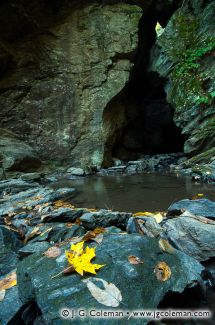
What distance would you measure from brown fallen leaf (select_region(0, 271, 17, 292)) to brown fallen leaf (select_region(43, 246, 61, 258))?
0.85ft

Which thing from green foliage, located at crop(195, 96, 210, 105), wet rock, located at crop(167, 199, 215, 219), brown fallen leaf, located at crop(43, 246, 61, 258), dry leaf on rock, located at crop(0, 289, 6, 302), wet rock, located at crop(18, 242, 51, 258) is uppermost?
green foliage, located at crop(195, 96, 210, 105)

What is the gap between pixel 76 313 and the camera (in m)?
1.44

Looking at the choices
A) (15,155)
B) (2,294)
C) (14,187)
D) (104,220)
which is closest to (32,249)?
(2,294)

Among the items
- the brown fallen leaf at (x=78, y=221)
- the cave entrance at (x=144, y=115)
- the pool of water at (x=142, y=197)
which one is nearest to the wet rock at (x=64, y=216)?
the brown fallen leaf at (x=78, y=221)

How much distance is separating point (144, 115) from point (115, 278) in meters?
15.5

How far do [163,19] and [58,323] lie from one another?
16560mm

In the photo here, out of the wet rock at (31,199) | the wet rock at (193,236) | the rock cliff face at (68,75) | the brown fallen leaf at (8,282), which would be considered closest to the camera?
the brown fallen leaf at (8,282)

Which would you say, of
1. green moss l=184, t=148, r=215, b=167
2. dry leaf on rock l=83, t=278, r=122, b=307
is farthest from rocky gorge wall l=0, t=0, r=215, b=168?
dry leaf on rock l=83, t=278, r=122, b=307

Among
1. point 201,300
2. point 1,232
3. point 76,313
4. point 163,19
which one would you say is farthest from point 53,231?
point 163,19

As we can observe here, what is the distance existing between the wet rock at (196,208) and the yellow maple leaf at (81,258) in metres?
1.33

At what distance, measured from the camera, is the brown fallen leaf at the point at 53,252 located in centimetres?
192

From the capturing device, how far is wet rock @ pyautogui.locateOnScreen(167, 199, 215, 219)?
2.79m

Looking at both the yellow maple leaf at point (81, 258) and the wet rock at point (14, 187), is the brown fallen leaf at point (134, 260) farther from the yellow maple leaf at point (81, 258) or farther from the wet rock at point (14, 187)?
the wet rock at point (14, 187)

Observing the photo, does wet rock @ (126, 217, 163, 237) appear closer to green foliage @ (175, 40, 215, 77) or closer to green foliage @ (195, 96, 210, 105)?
green foliage @ (195, 96, 210, 105)
